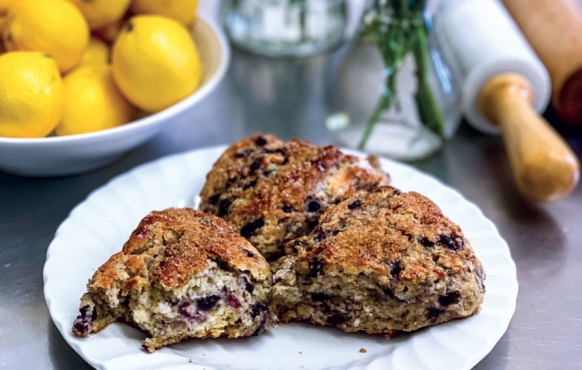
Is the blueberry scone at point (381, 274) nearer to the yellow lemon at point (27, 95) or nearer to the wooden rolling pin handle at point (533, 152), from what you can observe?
the wooden rolling pin handle at point (533, 152)

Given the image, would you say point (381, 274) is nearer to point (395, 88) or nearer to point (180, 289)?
point (180, 289)

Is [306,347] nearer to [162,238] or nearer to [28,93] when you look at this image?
[162,238]

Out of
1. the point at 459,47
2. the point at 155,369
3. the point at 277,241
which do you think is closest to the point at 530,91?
the point at 459,47

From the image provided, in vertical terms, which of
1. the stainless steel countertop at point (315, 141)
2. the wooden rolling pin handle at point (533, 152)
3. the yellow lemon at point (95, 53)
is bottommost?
the stainless steel countertop at point (315, 141)

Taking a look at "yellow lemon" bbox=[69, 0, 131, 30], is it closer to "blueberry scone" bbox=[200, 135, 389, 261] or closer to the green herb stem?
"blueberry scone" bbox=[200, 135, 389, 261]

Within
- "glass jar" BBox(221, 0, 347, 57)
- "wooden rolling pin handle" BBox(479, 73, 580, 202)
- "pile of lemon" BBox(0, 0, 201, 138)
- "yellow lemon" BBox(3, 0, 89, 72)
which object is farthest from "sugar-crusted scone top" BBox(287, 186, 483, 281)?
"glass jar" BBox(221, 0, 347, 57)

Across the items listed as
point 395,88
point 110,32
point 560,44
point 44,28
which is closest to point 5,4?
point 44,28

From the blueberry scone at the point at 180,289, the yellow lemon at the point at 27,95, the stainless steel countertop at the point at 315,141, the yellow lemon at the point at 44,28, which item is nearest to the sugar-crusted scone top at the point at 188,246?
the blueberry scone at the point at 180,289
